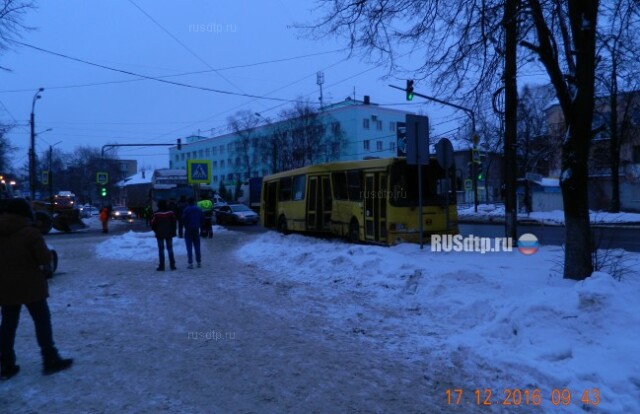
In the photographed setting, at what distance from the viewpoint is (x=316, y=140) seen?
178ft

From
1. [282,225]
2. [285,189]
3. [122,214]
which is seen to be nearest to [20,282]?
[285,189]

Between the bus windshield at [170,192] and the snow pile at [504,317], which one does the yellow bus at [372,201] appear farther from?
the bus windshield at [170,192]

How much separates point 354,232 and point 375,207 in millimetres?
1630

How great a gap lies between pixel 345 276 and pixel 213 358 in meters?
4.89

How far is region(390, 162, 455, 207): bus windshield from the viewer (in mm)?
14945

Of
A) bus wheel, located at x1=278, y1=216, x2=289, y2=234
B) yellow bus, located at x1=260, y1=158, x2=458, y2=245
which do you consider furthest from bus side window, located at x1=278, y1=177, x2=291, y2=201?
bus wheel, located at x1=278, y1=216, x2=289, y2=234

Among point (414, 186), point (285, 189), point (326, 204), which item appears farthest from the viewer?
point (285, 189)

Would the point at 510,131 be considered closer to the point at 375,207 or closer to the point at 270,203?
the point at 375,207

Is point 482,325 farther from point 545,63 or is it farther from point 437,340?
point 545,63

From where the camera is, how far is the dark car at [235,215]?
34.8 meters

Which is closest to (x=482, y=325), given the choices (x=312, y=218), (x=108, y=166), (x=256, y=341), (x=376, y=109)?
(x=256, y=341)

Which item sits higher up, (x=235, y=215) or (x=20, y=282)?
(x=20, y=282)

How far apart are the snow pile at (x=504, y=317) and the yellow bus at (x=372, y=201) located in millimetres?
3816

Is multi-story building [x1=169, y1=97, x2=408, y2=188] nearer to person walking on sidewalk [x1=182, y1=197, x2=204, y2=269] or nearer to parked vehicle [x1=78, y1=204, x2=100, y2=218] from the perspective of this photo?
parked vehicle [x1=78, y1=204, x2=100, y2=218]
